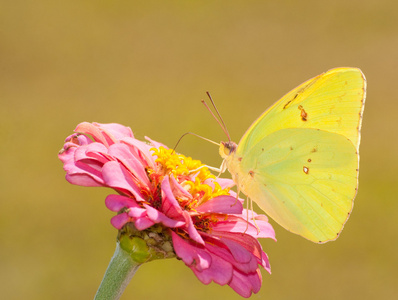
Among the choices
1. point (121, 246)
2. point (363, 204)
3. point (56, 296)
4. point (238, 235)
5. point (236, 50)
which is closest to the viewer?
point (121, 246)

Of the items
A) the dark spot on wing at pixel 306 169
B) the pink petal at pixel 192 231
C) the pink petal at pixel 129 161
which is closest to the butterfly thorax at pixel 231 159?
the dark spot on wing at pixel 306 169

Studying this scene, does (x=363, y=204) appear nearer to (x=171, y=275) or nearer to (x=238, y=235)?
(x=171, y=275)

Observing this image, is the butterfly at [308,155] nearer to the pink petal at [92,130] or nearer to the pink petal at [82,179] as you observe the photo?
the pink petal at [92,130]

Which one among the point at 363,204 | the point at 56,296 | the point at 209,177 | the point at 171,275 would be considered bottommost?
the point at 363,204

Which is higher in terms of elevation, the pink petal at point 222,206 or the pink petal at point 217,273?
the pink petal at point 222,206

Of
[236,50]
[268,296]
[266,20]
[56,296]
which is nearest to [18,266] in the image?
[56,296]
